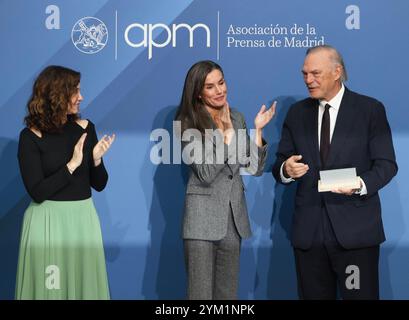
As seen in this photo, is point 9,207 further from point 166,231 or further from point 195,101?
point 195,101

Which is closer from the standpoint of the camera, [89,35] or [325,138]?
[325,138]

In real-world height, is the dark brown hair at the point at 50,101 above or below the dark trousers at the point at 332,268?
above

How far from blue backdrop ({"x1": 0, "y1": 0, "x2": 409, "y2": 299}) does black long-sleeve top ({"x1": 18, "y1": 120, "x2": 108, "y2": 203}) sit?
0.61 metres

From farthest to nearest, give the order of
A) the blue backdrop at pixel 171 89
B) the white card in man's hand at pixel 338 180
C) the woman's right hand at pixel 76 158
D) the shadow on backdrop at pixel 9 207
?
the shadow on backdrop at pixel 9 207 < the blue backdrop at pixel 171 89 < the woman's right hand at pixel 76 158 < the white card in man's hand at pixel 338 180

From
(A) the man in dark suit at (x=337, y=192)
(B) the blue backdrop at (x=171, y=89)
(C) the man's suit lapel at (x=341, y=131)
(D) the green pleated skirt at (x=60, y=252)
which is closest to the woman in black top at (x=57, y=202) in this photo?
(D) the green pleated skirt at (x=60, y=252)

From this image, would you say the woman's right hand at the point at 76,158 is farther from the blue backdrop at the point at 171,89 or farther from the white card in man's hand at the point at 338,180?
the white card in man's hand at the point at 338,180

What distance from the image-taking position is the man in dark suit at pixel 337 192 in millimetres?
3957

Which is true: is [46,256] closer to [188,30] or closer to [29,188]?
[29,188]

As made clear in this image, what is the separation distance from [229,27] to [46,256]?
1.75 metres

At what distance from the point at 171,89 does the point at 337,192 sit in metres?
1.32

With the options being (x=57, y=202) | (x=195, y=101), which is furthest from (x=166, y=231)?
(x=195, y=101)

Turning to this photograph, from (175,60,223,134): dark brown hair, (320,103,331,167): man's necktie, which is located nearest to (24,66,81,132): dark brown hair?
(175,60,223,134): dark brown hair

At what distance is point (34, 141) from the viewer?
3953 millimetres

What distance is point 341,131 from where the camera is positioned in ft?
13.1
